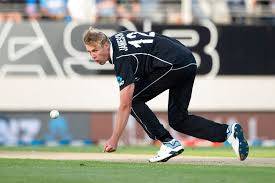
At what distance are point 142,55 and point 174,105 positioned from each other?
0.89 meters

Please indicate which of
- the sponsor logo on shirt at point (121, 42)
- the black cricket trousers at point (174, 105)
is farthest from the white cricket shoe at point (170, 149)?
the sponsor logo on shirt at point (121, 42)

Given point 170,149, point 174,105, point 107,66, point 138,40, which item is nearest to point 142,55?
point 138,40

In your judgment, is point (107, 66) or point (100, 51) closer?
point (100, 51)

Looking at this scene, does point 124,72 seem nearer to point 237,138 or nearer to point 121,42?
point 121,42

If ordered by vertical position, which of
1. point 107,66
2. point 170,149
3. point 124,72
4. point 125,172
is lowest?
point 107,66

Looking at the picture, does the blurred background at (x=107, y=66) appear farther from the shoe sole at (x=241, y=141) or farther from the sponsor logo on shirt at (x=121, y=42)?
the sponsor logo on shirt at (x=121, y=42)

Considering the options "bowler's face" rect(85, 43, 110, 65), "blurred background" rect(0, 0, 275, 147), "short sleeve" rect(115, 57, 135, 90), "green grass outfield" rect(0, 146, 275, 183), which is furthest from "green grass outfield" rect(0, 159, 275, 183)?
"blurred background" rect(0, 0, 275, 147)

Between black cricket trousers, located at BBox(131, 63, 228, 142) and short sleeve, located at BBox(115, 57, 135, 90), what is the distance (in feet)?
2.12

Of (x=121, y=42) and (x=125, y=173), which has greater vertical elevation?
(x=121, y=42)

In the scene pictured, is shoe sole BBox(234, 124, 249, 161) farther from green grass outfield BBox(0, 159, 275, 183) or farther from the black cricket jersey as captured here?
the black cricket jersey

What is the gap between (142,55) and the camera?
11.0 meters

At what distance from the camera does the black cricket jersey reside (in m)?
10.7

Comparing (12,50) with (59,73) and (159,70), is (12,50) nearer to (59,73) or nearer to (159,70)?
(59,73)

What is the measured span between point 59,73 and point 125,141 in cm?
224
